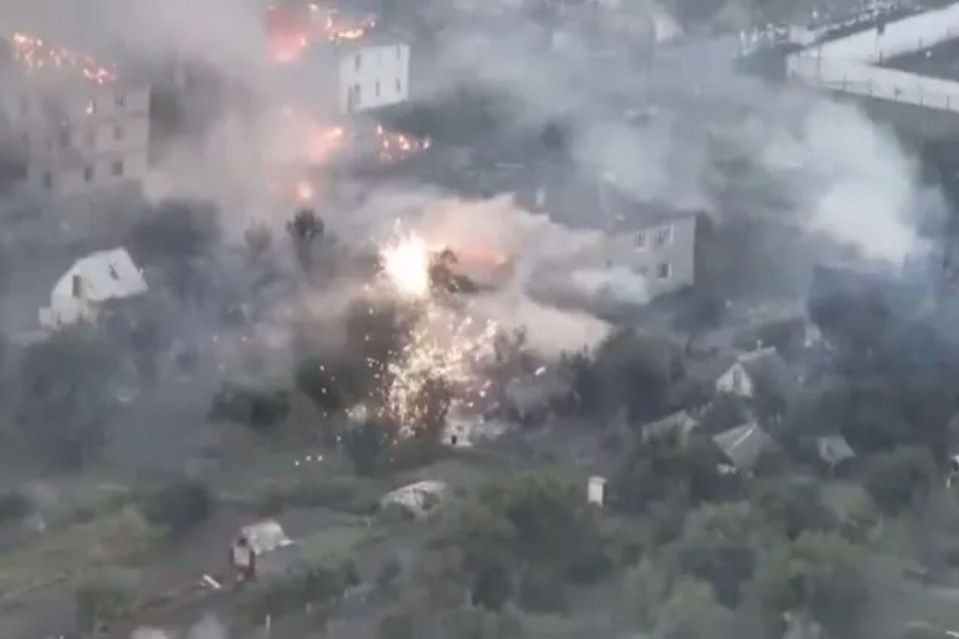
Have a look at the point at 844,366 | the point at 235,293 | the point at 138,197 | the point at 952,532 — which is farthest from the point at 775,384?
the point at 138,197

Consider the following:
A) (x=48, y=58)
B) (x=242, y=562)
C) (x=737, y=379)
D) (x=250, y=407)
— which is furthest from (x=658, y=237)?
(x=48, y=58)

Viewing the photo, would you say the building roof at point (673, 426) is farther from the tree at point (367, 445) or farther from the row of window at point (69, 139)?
the row of window at point (69, 139)

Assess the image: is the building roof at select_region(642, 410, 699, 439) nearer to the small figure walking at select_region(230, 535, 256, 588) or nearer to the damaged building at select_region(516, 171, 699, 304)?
the damaged building at select_region(516, 171, 699, 304)

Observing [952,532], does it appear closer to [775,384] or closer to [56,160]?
[775,384]

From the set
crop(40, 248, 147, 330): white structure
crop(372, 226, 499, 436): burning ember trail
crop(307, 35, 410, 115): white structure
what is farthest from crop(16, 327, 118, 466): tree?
crop(307, 35, 410, 115): white structure

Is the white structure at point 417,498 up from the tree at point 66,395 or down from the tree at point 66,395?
down

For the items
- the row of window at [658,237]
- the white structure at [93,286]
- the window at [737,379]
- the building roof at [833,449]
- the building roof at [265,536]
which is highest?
the row of window at [658,237]

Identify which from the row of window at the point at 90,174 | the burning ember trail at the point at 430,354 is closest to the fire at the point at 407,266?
the burning ember trail at the point at 430,354
